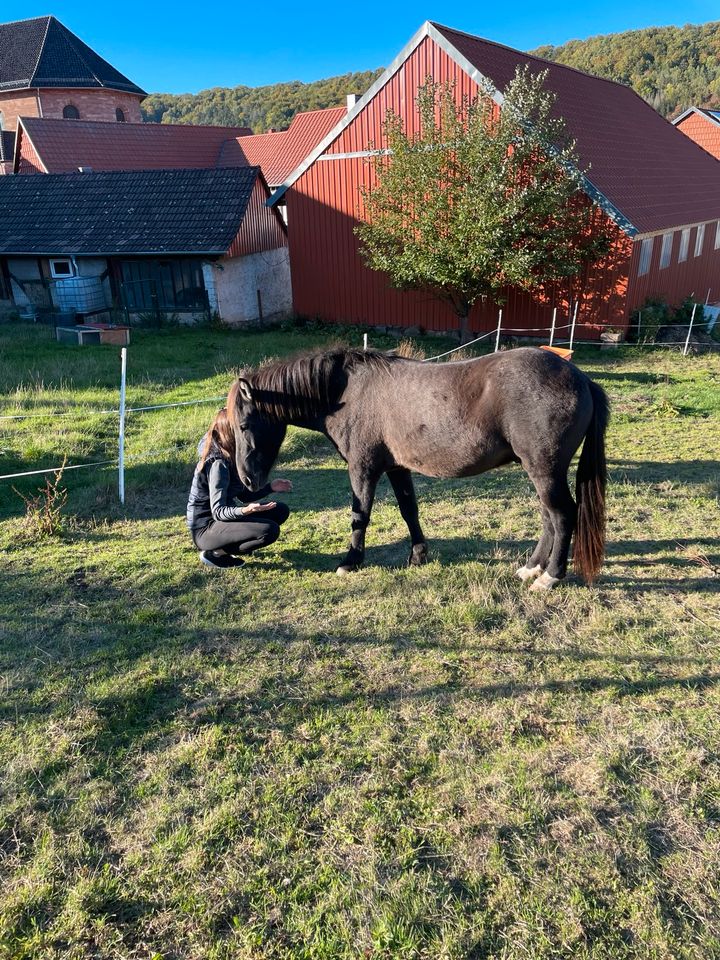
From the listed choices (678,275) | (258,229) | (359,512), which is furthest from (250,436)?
(678,275)

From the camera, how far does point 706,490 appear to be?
6398 millimetres

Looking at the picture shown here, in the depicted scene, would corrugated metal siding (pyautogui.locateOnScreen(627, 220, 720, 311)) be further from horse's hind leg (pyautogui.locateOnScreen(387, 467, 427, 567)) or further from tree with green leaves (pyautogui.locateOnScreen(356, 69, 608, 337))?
horse's hind leg (pyautogui.locateOnScreen(387, 467, 427, 567))

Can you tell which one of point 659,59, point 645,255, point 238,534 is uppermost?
point 659,59

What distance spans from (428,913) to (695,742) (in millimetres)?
1683

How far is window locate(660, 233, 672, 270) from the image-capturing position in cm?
1579

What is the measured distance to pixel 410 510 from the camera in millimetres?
5113

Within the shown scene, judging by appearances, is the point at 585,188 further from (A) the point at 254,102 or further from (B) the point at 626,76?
(A) the point at 254,102

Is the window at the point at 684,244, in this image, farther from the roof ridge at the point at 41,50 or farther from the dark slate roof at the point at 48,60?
the roof ridge at the point at 41,50

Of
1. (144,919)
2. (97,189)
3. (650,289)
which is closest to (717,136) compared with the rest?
(650,289)

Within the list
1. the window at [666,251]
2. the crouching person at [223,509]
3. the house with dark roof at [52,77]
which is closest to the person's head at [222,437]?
the crouching person at [223,509]

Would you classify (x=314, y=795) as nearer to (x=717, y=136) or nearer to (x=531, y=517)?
(x=531, y=517)

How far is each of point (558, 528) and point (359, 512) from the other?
1.53 m

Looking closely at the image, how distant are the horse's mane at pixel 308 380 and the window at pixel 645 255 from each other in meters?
12.1

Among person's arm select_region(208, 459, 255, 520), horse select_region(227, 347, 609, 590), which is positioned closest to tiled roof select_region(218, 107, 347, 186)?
horse select_region(227, 347, 609, 590)
